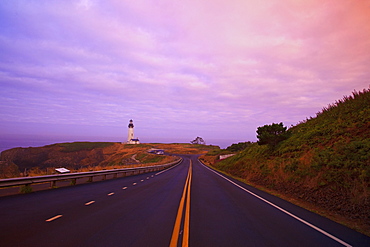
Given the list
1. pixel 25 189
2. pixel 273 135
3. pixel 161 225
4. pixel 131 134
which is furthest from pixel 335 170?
pixel 131 134

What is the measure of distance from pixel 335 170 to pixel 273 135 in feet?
42.7

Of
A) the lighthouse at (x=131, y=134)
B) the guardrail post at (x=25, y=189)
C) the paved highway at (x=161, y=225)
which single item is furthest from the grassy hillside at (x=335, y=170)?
the lighthouse at (x=131, y=134)

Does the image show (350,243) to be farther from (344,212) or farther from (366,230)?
(344,212)

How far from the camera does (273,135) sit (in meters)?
24.8

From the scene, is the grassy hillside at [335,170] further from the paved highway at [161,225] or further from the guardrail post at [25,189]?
the guardrail post at [25,189]

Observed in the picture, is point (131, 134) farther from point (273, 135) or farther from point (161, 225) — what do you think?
point (161, 225)

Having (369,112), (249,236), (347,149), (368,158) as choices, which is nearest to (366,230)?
(249,236)

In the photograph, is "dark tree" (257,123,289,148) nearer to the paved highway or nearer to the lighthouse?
the paved highway

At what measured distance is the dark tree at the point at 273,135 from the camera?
2480 cm

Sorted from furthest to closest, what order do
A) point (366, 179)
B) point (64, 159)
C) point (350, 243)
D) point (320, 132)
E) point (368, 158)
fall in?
point (64, 159)
point (320, 132)
point (368, 158)
point (366, 179)
point (350, 243)

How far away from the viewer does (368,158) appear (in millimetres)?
10977

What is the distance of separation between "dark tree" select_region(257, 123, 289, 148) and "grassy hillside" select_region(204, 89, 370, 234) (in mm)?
2148

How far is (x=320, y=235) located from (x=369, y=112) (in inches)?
597

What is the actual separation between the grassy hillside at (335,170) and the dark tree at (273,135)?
A: 2.15 meters
